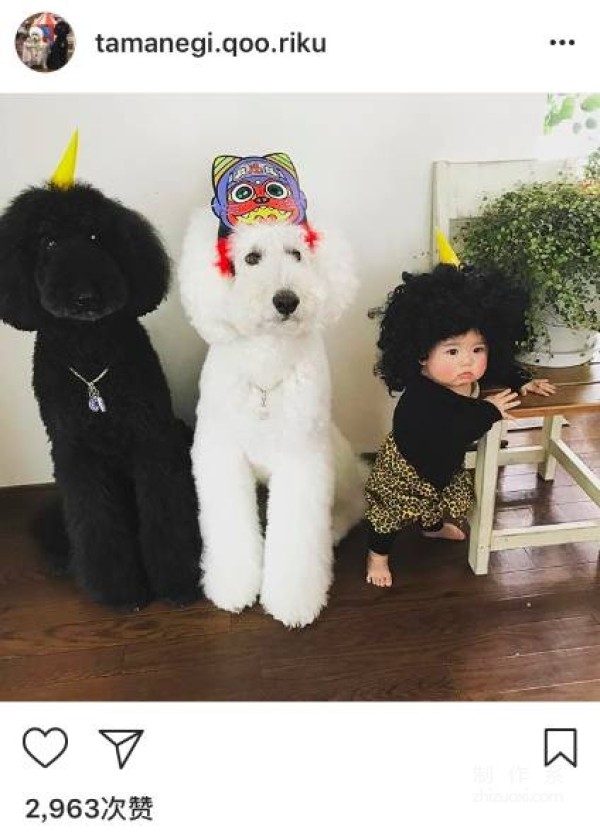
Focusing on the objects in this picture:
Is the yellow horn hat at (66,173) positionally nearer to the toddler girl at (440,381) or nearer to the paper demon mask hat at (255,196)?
the paper demon mask hat at (255,196)

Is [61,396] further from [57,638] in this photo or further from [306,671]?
[306,671]

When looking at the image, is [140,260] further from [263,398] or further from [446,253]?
[446,253]

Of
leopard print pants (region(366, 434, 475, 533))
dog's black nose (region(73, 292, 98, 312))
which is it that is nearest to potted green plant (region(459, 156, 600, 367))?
leopard print pants (region(366, 434, 475, 533))

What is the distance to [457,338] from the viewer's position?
1.46 meters

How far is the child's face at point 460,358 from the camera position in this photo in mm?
1463

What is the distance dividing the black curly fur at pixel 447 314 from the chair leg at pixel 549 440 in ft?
1.54

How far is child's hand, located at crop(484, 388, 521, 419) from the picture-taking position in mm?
1499

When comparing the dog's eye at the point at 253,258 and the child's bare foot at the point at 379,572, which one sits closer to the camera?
the dog's eye at the point at 253,258
